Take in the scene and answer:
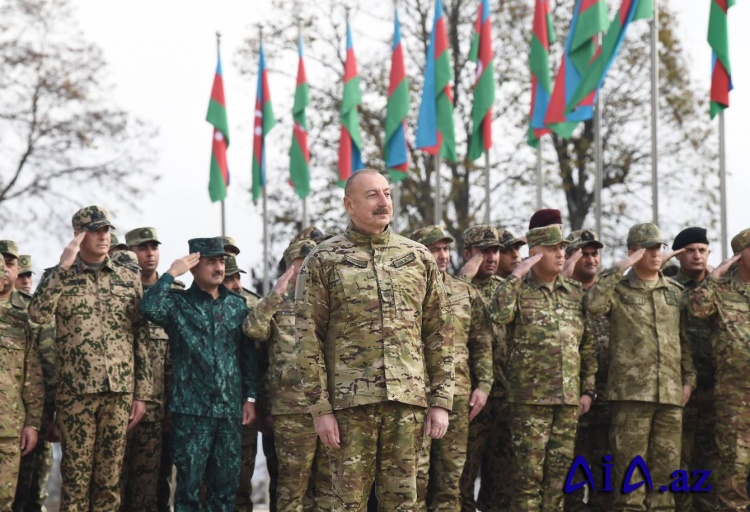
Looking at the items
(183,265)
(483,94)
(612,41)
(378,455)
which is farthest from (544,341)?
(483,94)

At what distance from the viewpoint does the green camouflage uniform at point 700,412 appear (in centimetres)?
877

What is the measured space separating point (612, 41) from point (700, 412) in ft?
15.8

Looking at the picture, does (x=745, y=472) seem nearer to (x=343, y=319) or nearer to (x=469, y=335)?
(x=469, y=335)

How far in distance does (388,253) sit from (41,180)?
61.1ft

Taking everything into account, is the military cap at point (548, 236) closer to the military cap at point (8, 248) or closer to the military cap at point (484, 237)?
the military cap at point (484, 237)

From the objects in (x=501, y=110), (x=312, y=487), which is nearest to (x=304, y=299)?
(x=312, y=487)

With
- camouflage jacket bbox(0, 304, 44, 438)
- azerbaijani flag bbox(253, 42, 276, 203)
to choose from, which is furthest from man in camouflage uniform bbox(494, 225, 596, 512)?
azerbaijani flag bbox(253, 42, 276, 203)

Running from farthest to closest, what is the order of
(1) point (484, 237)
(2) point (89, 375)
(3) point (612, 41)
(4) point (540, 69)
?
(4) point (540, 69)
(3) point (612, 41)
(1) point (484, 237)
(2) point (89, 375)

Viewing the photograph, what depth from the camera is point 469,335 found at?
8.29 meters

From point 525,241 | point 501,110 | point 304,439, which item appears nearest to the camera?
A: point 304,439

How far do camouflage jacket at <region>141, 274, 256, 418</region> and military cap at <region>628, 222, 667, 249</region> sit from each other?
2898 mm

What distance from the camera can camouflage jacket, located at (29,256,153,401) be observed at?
24.3 ft

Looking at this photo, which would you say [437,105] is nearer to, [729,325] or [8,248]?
[729,325]

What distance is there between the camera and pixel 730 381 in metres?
8.27
